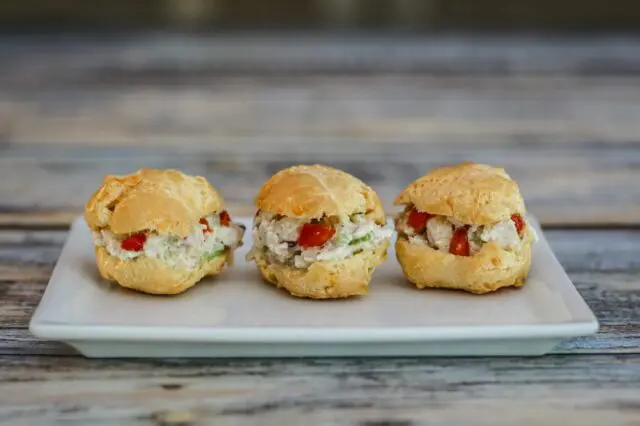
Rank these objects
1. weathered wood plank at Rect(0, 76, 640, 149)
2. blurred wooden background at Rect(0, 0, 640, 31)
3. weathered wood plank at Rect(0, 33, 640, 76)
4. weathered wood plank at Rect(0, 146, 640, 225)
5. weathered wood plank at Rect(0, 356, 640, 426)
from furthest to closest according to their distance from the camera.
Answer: blurred wooden background at Rect(0, 0, 640, 31), weathered wood plank at Rect(0, 33, 640, 76), weathered wood plank at Rect(0, 76, 640, 149), weathered wood plank at Rect(0, 146, 640, 225), weathered wood plank at Rect(0, 356, 640, 426)

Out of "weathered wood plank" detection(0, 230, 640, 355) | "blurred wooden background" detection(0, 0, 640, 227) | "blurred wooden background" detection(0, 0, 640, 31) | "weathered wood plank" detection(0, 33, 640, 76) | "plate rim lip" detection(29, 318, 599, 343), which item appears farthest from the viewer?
"blurred wooden background" detection(0, 0, 640, 31)

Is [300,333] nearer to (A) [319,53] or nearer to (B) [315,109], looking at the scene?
(B) [315,109]

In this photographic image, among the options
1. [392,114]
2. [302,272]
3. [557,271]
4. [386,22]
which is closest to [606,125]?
[392,114]

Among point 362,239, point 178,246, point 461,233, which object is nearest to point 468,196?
point 461,233

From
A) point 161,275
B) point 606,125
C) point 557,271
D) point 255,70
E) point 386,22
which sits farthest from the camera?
point 386,22

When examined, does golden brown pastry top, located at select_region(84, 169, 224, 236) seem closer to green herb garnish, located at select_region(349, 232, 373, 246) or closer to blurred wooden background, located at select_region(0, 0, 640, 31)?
green herb garnish, located at select_region(349, 232, 373, 246)

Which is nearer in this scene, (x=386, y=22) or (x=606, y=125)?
(x=606, y=125)

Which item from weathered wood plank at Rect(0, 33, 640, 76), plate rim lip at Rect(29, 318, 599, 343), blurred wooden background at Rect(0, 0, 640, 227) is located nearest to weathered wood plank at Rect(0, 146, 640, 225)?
blurred wooden background at Rect(0, 0, 640, 227)

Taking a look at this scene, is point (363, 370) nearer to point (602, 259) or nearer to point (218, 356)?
point (218, 356)
